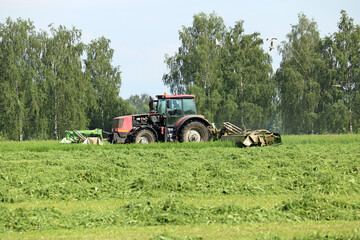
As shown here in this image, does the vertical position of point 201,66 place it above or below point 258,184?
above

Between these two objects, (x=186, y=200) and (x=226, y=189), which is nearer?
(x=186, y=200)

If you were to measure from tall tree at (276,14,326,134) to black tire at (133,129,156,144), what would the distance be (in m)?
25.3

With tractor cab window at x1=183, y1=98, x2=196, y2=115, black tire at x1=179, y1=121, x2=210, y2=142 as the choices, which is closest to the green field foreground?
black tire at x1=179, y1=121, x2=210, y2=142

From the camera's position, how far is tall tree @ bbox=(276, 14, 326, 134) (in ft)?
137

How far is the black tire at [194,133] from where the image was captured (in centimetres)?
1939

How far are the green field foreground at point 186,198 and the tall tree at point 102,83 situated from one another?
27.6 meters

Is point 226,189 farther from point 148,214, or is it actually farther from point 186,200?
point 148,214

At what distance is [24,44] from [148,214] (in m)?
33.0

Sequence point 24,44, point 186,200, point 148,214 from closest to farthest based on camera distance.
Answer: point 148,214
point 186,200
point 24,44

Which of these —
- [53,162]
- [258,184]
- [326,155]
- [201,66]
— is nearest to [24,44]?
[201,66]

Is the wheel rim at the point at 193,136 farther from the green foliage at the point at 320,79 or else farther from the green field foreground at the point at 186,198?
the green foliage at the point at 320,79

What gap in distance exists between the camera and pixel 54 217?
720cm

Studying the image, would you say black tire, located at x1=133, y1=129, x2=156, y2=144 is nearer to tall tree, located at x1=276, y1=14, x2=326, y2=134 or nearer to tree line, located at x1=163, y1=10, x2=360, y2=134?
tree line, located at x1=163, y1=10, x2=360, y2=134

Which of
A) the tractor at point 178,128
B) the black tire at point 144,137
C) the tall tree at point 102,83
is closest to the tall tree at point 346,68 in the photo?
the tall tree at point 102,83
